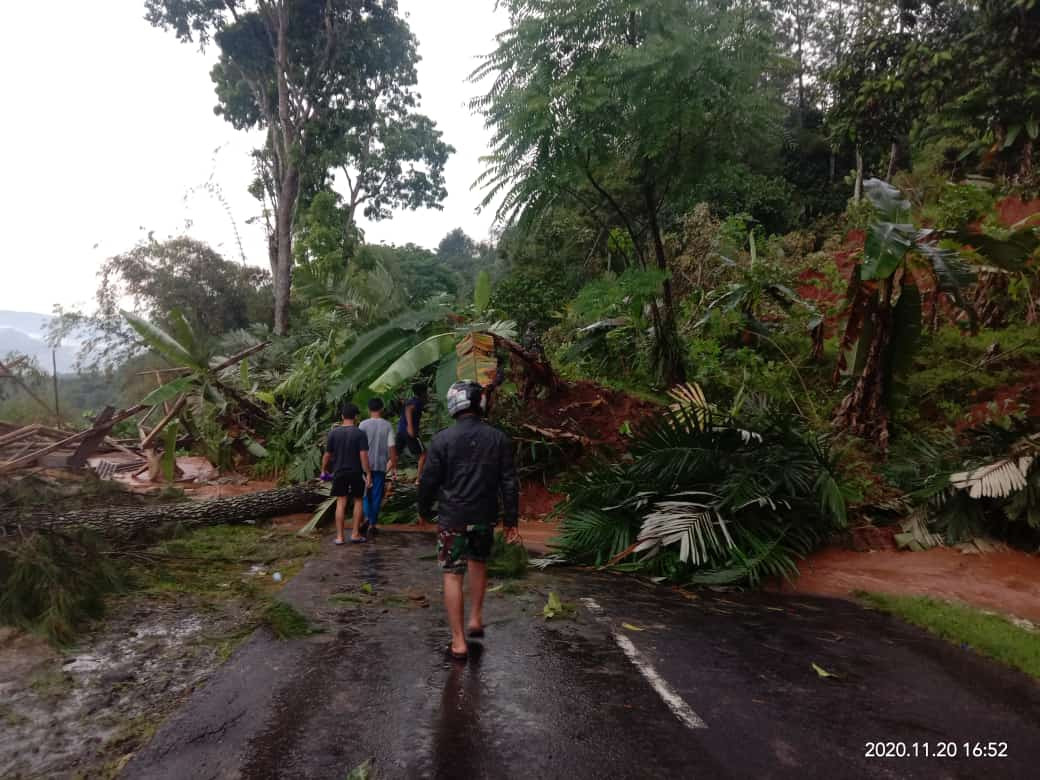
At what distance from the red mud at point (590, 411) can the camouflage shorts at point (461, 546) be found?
6182 mm

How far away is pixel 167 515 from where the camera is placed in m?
8.47

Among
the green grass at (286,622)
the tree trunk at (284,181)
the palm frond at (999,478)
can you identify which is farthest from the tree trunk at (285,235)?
the palm frond at (999,478)

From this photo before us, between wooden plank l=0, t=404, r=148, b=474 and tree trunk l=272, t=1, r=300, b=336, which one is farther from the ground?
tree trunk l=272, t=1, r=300, b=336

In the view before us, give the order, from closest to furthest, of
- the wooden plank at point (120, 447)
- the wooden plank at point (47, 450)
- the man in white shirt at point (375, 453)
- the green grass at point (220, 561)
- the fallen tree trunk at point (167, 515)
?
the green grass at point (220, 561) → the fallen tree trunk at point (167, 515) → the man in white shirt at point (375, 453) → the wooden plank at point (47, 450) → the wooden plank at point (120, 447)

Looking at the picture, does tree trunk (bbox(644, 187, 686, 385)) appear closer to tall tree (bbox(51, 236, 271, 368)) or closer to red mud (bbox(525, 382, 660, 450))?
red mud (bbox(525, 382, 660, 450))

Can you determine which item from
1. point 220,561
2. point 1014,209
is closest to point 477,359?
point 220,561

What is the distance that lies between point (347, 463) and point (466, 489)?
4116mm

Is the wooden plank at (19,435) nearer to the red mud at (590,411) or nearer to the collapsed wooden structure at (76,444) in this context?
the collapsed wooden structure at (76,444)

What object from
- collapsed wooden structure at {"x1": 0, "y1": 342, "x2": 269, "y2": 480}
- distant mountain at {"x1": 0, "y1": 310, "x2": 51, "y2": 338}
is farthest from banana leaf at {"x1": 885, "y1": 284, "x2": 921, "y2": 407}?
distant mountain at {"x1": 0, "y1": 310, "x2": 51, "y2": 338}

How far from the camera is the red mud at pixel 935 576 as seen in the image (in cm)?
662

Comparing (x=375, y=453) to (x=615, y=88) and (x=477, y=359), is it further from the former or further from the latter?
(x=615, y=88)

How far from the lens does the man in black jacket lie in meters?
4.64

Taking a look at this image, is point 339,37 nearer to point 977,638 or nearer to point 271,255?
point 271,255

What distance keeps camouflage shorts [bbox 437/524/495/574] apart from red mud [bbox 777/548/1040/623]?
12.5 feet
